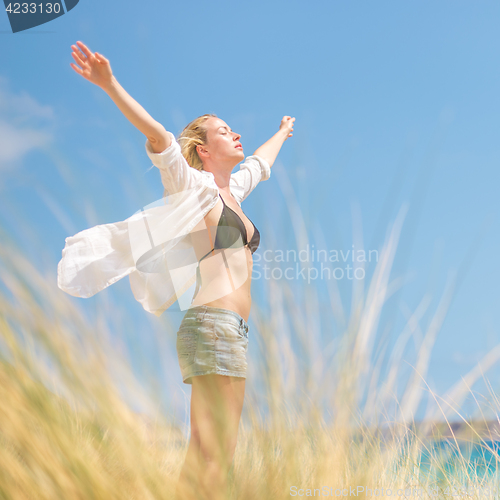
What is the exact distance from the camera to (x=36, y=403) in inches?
27.8

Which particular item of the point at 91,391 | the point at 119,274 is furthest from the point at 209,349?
the point at 91,391

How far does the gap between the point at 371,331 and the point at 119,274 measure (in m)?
1.04

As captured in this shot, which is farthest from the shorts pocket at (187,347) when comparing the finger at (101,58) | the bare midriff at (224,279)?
the finger at (101,58)

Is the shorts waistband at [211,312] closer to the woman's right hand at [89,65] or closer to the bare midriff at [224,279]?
the bare midriff at [224,279]

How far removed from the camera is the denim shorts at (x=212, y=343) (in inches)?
63.0

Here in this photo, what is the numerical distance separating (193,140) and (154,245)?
2.28 feet

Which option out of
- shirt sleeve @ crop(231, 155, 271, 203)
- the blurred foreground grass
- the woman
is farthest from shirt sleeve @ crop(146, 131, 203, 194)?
the blurred foreground grass

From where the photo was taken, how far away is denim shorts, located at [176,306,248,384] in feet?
5.25

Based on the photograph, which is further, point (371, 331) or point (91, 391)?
point (371, 331)

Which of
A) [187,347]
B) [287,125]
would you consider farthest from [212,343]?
[287,125]

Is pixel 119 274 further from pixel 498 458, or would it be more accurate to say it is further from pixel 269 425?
pixel 498 458

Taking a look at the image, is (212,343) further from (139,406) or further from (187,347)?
(139,406)

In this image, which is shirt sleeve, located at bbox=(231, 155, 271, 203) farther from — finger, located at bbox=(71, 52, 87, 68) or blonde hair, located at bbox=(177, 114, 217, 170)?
finger, located at bbox=(71, 52, 87, 68)

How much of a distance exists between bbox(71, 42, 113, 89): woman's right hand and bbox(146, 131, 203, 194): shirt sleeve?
30 cm
